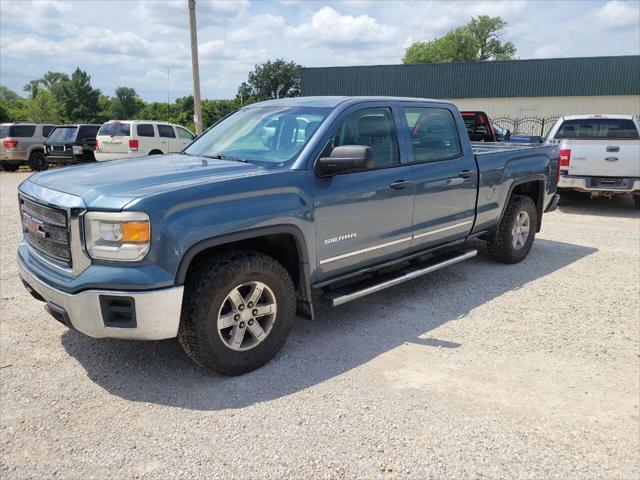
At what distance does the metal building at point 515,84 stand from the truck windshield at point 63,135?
67.1 feet

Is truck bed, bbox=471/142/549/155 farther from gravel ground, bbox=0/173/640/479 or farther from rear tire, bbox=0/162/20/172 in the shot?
rear tire, bbox=0/162/20/172

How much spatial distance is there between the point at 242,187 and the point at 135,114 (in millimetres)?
104153

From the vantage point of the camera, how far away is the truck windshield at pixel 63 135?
18.7 metres

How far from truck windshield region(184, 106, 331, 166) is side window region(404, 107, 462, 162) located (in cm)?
99

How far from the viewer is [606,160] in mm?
9547

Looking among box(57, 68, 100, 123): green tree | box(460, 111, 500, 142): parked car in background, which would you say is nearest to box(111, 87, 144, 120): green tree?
box(57, 68, 100, 123): green tree

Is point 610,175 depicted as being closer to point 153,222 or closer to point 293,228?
point 293,228

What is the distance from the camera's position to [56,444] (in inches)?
112

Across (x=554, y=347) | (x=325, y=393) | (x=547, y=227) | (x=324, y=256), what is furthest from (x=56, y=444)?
(x=547, y=227)

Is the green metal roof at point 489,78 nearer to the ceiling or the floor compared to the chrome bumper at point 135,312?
nearer to the ceiling

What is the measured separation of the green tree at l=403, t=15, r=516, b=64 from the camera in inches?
2889

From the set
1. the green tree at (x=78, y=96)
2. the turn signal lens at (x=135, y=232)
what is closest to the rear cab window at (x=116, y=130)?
the turn signal lens at (x=135, y=232)

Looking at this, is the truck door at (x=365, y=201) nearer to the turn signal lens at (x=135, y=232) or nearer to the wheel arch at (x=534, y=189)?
the turn signal lens at (x=135, y=232)

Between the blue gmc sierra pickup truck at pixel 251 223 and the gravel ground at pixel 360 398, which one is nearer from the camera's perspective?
the gravel ground at pixel 360 398
